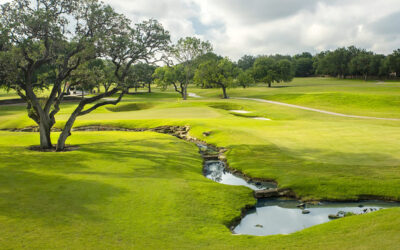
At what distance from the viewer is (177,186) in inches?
661

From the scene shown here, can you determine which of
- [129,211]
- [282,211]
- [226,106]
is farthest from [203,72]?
[129,211]

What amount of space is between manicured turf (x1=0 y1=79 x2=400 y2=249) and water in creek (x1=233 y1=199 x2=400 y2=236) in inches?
29.1

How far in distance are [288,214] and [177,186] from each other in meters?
5.92

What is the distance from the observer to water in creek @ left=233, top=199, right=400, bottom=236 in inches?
550

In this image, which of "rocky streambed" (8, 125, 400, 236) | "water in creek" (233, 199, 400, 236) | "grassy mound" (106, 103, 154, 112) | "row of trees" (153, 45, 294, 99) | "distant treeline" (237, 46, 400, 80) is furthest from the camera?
"distant treeline" (237, 46, 400, 80)

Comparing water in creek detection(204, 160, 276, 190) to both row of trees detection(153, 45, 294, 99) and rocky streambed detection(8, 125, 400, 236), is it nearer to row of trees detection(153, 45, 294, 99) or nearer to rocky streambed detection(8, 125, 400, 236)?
rocky streambed detection(8, 125, 400, 236)

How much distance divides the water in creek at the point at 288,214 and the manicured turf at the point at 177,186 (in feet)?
2.43

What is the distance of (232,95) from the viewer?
101875mm

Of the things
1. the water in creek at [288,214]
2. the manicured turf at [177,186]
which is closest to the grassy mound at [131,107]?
the manicured turf at [177,186]

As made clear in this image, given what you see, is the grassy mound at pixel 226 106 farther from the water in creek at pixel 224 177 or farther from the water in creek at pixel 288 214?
the water in creek at pixel 288 214

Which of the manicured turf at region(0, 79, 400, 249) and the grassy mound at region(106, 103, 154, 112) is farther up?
the grassy mound at region(106, 103, 154, 112)

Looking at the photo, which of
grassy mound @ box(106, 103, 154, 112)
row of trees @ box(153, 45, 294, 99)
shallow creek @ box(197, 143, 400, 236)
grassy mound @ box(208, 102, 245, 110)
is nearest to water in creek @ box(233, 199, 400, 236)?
shallow creek @ box(197, 143, 400, 236)

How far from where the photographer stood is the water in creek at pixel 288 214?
14.0 meters

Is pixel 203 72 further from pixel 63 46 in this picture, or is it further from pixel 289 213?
pixel 289 213
